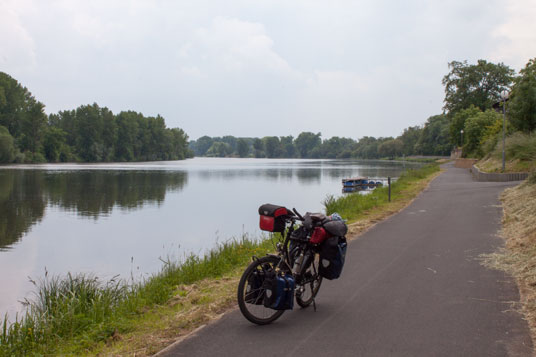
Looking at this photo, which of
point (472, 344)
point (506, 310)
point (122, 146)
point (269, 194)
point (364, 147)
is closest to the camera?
point (472, 344)

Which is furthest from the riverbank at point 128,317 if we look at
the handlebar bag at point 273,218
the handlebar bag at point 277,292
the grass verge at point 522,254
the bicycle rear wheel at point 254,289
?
the grass verge at point 522,254

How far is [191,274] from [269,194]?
Answer: 26.1 meters

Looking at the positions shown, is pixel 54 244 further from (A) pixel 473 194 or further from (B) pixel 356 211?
(A) pixel 473 194

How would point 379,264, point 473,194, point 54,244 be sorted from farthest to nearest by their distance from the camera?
point 473,194 < point 54,244 < point 379,264

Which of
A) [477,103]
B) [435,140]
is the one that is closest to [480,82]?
[477,103]

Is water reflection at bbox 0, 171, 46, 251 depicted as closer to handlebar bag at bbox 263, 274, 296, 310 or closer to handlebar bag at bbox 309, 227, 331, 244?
handlebar bag at bbox 263, 274, 296, 310

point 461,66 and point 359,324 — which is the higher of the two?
point 461,66

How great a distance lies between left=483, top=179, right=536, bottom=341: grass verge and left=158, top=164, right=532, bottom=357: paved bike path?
0.14 meters

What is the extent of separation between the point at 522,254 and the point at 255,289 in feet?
16.5

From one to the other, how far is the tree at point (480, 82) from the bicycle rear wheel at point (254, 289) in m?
78.9

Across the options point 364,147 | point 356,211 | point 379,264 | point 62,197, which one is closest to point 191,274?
point 379,264

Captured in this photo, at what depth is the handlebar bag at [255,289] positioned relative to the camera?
4527 millimetres

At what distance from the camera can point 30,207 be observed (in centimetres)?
2394

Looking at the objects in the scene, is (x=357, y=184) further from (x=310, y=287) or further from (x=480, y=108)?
(x=480, y=108)
